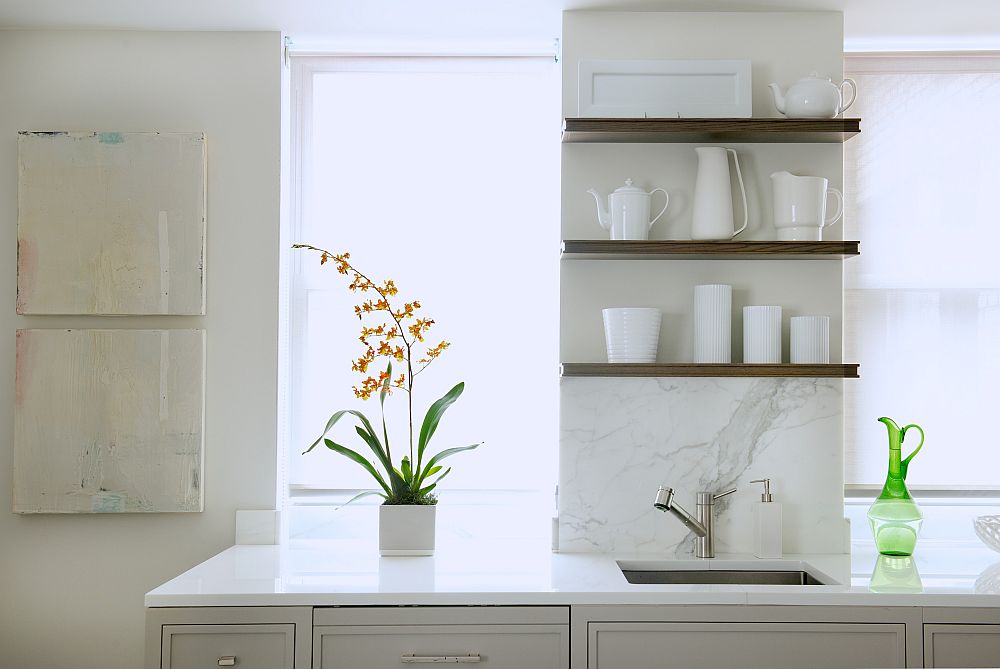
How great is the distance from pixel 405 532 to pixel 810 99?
166 cm

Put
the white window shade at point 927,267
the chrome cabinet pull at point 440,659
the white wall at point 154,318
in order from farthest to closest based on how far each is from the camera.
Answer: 1. the white window shade at point 927,267
2. the white wall at point 154,318
3. the chrome cabinet pull at point 440,659

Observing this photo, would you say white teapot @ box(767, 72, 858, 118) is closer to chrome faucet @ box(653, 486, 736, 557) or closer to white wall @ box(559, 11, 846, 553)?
white wall @ box(559, 11, 846, 553)

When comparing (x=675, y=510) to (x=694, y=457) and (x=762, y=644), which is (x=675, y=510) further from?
(x=762, y=644)

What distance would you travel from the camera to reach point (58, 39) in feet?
8.82

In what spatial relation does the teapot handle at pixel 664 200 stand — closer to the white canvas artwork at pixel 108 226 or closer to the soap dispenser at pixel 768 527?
the soap dispenser at pixel 768 527

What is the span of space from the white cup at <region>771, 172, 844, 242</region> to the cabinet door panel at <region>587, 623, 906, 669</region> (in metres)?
1.06

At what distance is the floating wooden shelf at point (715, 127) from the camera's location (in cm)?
240

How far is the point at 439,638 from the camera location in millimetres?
2014

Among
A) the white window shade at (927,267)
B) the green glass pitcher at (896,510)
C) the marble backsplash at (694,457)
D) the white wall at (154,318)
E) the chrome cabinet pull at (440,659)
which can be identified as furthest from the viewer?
the white window shade at (927,267)

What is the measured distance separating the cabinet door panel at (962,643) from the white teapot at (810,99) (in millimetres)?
1365

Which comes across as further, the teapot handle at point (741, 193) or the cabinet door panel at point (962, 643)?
the teapot handle at point (741, 193)

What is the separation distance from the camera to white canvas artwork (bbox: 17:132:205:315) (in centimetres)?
262

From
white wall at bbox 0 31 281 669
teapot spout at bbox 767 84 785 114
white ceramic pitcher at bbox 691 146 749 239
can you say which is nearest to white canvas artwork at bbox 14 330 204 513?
white wall at bbox 0 31 281 669

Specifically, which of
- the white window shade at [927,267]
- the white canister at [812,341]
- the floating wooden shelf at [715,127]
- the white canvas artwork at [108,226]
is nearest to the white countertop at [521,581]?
the white window shade at [927,267]
